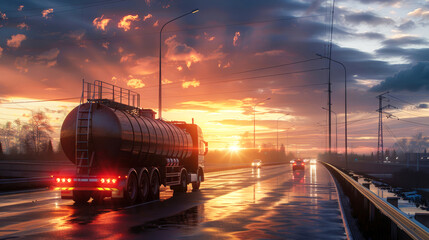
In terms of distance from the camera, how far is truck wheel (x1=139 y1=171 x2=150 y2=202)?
19.2m

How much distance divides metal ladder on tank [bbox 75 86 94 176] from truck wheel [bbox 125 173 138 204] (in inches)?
59.9

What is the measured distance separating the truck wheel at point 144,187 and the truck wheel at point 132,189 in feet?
1.43

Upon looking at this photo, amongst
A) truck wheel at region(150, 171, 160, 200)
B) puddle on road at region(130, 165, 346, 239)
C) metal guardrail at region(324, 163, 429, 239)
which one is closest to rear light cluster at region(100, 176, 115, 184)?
puddle on road at region(130, 165, 346, 239)

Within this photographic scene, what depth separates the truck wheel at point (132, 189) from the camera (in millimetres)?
17953

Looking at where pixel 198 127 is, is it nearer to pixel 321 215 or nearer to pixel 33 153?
pixel 321 215

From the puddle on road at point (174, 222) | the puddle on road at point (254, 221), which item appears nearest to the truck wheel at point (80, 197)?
the puddle on road at point (254, 221)

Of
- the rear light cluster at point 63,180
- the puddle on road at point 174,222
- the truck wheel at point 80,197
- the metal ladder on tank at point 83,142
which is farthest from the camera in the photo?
the truck wheel at point 80,197

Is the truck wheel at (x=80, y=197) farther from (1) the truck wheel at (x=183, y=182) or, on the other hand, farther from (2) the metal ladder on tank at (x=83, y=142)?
(1) the truck wheel at (x=183, y=182)

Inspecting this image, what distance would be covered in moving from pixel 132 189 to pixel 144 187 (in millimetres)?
1357

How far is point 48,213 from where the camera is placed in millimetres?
15086

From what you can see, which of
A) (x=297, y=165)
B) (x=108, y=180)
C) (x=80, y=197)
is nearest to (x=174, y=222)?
(x=108, y=180)

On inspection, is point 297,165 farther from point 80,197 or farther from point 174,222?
point 174,222

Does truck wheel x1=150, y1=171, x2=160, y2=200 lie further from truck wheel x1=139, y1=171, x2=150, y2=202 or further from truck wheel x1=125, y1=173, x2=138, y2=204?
truck wheel x1=125, y1=173, x2=138, y2=204

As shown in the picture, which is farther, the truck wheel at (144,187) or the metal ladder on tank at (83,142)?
the truck wheel at (144,187)
